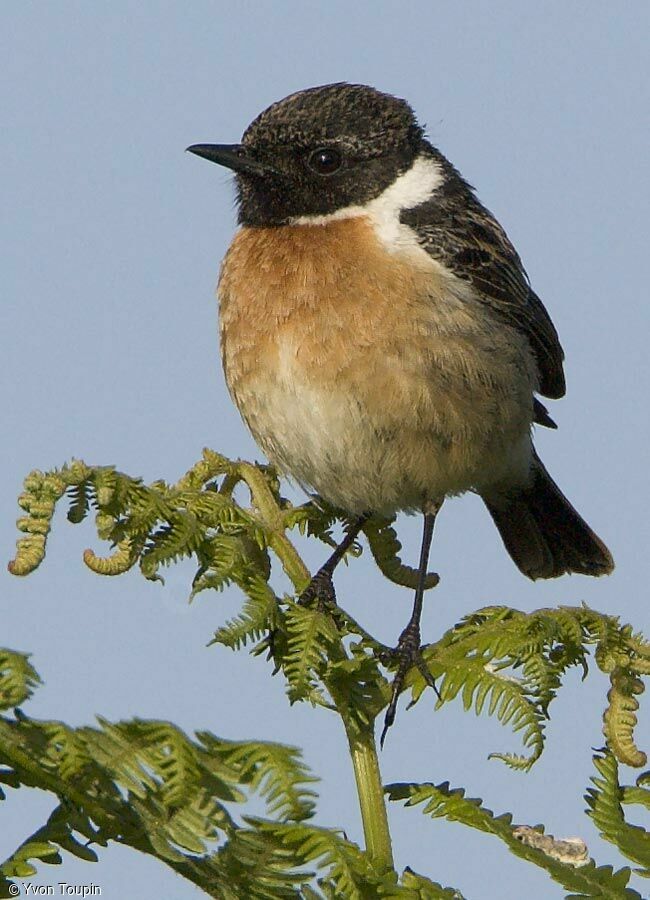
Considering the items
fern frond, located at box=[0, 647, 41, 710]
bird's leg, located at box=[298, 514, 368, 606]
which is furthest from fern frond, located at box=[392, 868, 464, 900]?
bird's leg, located at box=[298, 514, 368, 606]

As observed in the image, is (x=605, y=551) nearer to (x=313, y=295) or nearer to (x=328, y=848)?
(x=313, y=295)

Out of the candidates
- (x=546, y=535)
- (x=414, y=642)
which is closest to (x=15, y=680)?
(x=414, y=642)

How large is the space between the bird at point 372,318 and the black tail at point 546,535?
0.36 m

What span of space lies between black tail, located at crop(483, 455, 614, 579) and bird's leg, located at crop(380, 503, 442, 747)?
75cm

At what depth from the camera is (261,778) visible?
250cm

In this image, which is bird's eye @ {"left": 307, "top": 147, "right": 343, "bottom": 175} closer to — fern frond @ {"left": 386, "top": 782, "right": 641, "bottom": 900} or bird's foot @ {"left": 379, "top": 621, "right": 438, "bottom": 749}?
bird's foot @ {"left": 379, "top": 621, "right": 438, "bottom": 749}

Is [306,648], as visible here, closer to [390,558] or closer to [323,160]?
[390,558]

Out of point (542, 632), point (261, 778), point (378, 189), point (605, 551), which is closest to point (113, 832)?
point (261, 778)

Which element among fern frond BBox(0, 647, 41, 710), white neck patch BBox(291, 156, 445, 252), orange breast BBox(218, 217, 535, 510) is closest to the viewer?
fern frond BBox(0, 647, 41, 710)

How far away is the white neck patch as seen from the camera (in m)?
5.15

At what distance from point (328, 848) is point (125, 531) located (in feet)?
3.18

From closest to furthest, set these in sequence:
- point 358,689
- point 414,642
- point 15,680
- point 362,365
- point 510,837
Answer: point 15,680
point 510,837
point 358,689
point 414,642
point 362,365

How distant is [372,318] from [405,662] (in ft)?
4.95

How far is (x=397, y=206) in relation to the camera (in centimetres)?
538
